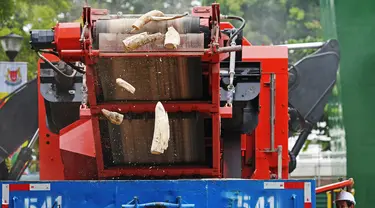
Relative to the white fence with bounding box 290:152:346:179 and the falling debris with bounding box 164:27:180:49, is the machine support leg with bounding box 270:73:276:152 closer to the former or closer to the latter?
the falling debris with bounding box 164:27:180:49

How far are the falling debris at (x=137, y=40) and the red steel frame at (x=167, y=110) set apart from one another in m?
0.08

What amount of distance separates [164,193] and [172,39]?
3.59 ft

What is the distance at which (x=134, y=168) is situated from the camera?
23.4 feet

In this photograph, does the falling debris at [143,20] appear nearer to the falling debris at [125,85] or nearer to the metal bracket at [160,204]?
the falling debris at [125,85]

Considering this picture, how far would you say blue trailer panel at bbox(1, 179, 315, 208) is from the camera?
660 cm

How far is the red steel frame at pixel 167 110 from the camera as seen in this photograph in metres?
6.55

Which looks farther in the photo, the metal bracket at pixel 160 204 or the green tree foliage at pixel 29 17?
the green tree foliage at pixel 29 17

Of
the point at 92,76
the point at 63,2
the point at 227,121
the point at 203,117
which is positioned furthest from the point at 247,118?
the point at 63,2

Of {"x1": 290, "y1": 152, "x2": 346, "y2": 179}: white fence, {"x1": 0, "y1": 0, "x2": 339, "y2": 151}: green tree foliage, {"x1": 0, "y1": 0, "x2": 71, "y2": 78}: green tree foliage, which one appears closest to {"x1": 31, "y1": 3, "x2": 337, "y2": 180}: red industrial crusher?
{"x1": 0, "y1": 0, "x2": 339, "y2": 151}: green tree foliage

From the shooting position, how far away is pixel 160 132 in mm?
6492

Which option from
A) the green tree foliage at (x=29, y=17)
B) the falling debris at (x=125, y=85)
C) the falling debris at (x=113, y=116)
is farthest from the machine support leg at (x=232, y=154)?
the green tree foliage at (x=29, y=17)

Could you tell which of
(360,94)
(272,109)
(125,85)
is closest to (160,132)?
(125,85)

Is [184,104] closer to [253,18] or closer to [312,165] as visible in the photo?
[253,18]

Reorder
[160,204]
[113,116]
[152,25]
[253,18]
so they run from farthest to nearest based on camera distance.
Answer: [253,18]
[113,116]
[160,204]
[152,25]
